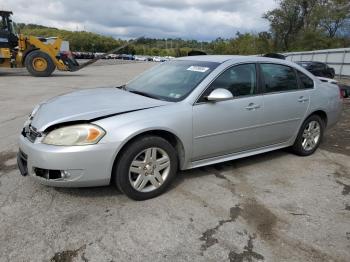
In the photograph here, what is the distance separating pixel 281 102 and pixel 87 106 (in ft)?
8.21

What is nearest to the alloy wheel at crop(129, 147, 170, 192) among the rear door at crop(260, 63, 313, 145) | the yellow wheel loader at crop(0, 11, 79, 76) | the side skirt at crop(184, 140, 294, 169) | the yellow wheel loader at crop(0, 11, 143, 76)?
the side skirt at crop(184, 140, 294, 169)

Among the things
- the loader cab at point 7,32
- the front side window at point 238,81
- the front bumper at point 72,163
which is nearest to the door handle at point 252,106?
the front side window at point 238,81

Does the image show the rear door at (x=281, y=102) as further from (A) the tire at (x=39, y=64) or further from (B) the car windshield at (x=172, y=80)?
(A) the tire at (x=39, y=64)

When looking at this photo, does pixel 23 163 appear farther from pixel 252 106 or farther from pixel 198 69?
pixel 252 106

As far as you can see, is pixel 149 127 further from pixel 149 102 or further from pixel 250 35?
pixel 250 35

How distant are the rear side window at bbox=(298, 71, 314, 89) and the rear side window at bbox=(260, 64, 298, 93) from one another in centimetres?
13

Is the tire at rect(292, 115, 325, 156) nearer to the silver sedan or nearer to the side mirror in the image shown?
the silver sedan

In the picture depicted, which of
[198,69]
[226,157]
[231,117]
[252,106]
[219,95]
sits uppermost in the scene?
[198,69]

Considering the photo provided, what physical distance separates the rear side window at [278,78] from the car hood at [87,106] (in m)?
1.55

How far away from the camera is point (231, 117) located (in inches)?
162

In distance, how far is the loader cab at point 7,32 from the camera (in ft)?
56.1

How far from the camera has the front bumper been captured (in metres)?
3.19

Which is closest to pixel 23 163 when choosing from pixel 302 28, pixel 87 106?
pixel 87 106

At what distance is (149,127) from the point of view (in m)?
3.47
